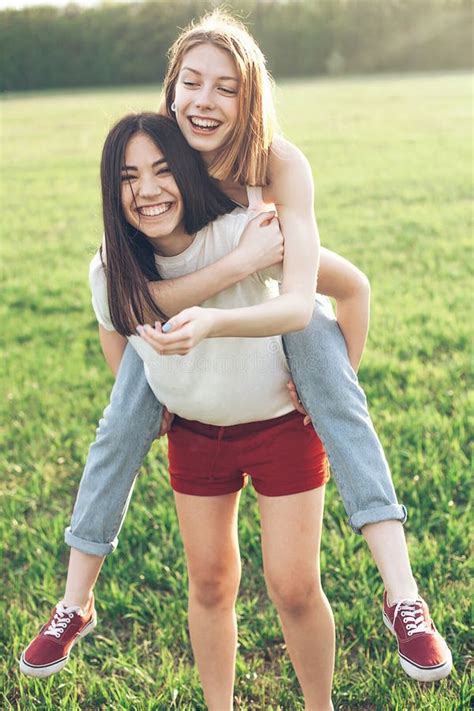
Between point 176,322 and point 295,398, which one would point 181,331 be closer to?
point 176,322

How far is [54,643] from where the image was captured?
7.93 feet

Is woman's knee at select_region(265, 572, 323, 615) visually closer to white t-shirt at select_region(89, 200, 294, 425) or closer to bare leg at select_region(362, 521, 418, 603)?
bare leg at select_region(362, 521, 418, 603)

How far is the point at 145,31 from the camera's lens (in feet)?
149

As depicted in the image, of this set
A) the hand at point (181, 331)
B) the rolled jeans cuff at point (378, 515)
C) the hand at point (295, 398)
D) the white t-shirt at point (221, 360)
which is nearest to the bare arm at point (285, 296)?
the hand at point (181, 331)

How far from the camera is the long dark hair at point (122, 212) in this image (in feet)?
7.33

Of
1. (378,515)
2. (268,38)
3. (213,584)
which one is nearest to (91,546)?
(213,584)

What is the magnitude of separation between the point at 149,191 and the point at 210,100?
0.88 ft

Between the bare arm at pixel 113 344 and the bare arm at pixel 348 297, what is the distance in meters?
0.56

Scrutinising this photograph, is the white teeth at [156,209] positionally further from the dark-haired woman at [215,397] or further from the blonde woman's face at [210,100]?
the blonde woman's face at [210,100]

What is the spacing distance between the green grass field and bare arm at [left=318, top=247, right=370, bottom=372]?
64 centimetres

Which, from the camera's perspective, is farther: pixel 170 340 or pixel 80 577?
pixel 80 577

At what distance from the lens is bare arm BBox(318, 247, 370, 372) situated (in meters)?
2.49

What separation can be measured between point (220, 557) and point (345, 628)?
730 mm

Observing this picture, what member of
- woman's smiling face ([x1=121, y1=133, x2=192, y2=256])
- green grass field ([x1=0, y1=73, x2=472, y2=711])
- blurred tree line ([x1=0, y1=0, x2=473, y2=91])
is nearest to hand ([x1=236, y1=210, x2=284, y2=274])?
woman's smiling face ([x1=121, y1=133, x2=192, y2=256])
